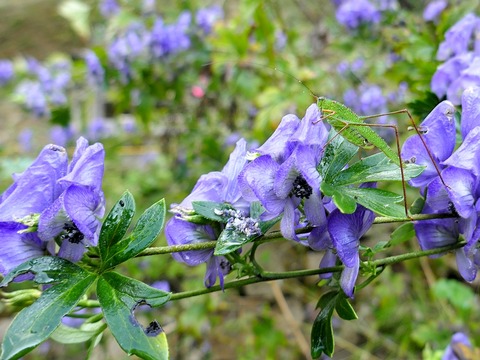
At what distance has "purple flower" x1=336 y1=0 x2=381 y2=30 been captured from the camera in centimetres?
150

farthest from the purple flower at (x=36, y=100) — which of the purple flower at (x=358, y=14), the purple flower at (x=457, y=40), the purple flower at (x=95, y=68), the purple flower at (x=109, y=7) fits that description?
the purple flower at (x=457, y=40)

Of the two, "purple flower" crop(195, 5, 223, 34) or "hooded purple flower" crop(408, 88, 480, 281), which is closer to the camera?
"hooded purple flower" crop(408, 88, 480, 281)

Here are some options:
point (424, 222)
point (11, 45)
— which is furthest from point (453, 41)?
point (11, 45)

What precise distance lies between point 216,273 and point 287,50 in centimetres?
136

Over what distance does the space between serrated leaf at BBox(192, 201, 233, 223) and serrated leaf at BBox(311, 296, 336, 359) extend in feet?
0.40

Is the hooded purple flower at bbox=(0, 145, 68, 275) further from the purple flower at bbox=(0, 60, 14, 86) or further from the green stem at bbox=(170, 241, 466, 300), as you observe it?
the purple flower at bbox=(0, 60, 14, 86)

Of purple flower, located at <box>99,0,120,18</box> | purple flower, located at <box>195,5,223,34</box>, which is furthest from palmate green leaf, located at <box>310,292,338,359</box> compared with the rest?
purple flower, located at <box>99,0,120,18</box>

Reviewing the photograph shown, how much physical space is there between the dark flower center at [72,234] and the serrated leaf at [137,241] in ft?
0.08

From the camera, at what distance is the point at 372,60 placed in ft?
5.37

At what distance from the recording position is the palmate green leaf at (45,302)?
14.1 inches

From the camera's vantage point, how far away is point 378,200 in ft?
1.31

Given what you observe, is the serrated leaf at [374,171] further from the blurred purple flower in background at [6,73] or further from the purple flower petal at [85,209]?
the blurred purple flower in background at [6,73]

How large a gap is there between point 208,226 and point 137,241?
0.07 metres

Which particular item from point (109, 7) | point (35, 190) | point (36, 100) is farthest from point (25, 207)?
point (109, 7)
